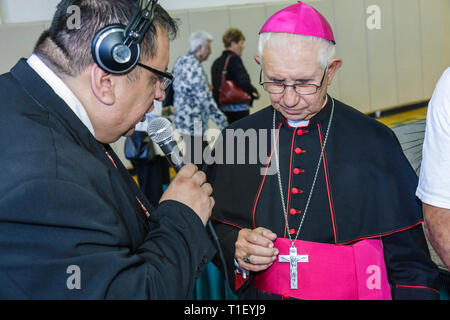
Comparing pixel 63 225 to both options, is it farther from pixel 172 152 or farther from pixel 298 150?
pixel 298 150

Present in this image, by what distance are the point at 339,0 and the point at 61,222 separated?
9.86 metres

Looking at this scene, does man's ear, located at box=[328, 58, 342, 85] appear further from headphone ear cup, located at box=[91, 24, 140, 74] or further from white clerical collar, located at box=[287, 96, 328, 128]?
headphone ear cup, located at box=[91, 24, 140, 74]

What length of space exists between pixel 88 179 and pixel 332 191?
3.57 feet

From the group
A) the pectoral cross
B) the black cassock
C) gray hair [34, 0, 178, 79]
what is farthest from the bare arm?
gray hair [34, 0, 178, 79]

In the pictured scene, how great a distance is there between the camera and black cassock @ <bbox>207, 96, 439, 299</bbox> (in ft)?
5.50

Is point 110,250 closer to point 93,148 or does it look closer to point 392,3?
point 93,148

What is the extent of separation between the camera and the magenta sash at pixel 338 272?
A: 1.64 metres

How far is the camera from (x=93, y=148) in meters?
1.18

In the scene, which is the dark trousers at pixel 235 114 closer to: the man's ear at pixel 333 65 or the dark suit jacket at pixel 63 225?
the man's ear at pixel 333 65

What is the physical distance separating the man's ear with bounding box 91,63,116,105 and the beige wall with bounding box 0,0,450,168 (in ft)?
23.6

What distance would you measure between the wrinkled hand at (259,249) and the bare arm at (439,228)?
54 cm

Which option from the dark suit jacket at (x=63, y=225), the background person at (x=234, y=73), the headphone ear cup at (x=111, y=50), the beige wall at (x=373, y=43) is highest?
the beige wall at (x=373, y=43)

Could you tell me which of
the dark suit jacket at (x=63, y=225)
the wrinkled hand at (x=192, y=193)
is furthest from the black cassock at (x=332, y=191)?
the dark suit jacket at (x=63, y=225)
